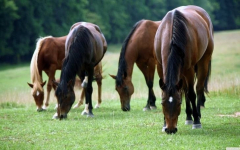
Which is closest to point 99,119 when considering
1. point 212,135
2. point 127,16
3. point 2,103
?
point 212,135

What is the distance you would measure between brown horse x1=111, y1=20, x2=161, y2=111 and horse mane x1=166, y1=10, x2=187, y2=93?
4.00 metres

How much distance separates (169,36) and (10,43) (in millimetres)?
48025

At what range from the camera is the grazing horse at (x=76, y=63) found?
1127 centimetres

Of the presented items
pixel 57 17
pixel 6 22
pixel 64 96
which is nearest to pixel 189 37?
pixel 64 96

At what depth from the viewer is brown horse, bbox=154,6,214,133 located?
831 cm

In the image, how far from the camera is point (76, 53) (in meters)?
11.6

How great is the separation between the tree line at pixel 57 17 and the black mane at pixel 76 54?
1615 inches

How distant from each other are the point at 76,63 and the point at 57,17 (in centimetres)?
5492

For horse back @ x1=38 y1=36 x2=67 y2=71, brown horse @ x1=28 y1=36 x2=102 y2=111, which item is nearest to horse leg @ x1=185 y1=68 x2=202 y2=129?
brown horse @ x1=28 y1=36 x2=102 y2=111

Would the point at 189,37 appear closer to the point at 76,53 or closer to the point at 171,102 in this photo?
the point at 171,102

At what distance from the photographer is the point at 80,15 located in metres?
67.1

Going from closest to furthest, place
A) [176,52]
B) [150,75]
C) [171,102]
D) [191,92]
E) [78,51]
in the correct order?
[171,102] < [176,52] < [191,92] < [78,51] < [150,75]

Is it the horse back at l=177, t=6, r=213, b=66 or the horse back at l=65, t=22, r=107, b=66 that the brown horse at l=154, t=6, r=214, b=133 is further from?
the horse back at l=65, t=22, r=107, b=66

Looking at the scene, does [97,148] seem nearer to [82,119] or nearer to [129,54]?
[82,119]
